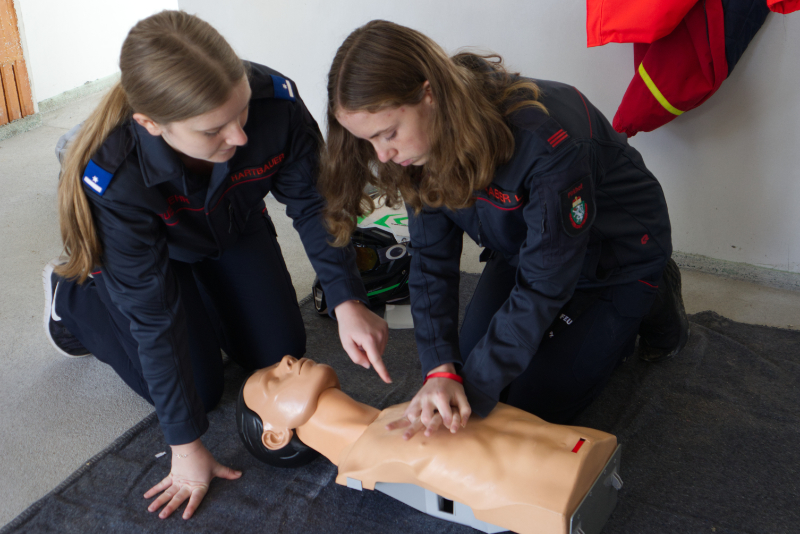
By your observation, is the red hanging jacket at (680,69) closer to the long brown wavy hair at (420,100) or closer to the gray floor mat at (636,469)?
the gray floor mat at (636,469)

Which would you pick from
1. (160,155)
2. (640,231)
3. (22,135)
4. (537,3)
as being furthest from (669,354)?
(22,135)

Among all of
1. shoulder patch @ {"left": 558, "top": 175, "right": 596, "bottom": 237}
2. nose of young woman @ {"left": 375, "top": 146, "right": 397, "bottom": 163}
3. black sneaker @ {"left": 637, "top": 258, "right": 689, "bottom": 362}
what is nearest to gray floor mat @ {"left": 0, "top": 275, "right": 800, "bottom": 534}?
black sneaker @ {"left": 637, "top": 258, "right": 689, "bottom": 362}

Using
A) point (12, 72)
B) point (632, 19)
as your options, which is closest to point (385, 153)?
point (632, 19)

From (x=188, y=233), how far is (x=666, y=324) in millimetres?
1455

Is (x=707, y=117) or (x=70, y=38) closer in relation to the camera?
(x=707, y=117)

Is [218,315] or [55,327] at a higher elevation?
[218,315]

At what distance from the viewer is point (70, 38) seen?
498cm

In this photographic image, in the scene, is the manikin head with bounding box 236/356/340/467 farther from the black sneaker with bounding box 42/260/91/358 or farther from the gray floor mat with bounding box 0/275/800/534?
the black sneaker with bounding box 42/260/91/358

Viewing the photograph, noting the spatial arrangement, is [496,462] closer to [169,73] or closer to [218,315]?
[169,73]

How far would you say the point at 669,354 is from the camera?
2082mm

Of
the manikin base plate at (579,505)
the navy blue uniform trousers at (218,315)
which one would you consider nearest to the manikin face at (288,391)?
the manikin base plate at (579,505)

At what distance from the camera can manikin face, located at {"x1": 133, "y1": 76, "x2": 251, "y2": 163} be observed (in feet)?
4.18

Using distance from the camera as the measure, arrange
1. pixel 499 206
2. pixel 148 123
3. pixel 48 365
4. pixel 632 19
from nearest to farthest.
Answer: pixel 148 123, pixel 499 206, pixel 632 19, pixel 48 365

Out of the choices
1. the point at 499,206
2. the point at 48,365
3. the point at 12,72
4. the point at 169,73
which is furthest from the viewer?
the point at 12,72
